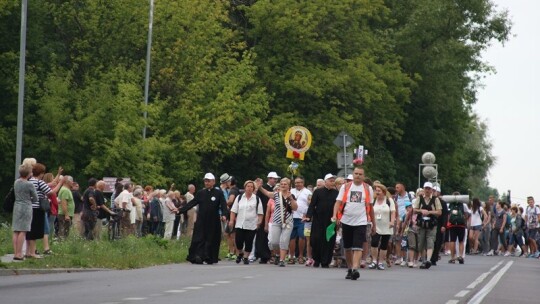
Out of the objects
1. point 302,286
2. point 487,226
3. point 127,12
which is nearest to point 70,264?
point 302,286

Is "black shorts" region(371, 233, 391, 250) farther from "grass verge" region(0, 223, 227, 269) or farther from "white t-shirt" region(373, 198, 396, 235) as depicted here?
"grass verge" region(0, 223, 227, 269)

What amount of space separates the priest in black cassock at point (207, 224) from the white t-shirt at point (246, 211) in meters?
0.43

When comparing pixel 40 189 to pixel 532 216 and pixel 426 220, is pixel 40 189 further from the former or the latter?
pixel 532 216

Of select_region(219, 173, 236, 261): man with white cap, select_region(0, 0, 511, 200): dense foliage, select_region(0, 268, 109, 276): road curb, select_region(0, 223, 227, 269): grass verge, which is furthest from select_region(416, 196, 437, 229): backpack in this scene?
select_region(0, 0, 511, 200): dense foliage

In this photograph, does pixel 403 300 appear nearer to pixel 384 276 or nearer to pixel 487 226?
pixel 384 276

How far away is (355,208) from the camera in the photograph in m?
26.6

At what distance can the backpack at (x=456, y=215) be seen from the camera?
1549 inches

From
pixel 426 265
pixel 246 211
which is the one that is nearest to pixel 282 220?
pixel 246 211

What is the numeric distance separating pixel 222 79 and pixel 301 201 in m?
29.2

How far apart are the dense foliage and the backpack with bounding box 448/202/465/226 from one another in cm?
1852

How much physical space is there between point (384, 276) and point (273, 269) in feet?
9.49

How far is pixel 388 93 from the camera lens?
68.5 metres

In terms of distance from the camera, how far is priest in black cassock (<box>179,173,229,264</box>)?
1305 inches

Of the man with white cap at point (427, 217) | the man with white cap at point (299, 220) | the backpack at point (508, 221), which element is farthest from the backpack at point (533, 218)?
the man with white cap at point (299, 220)
